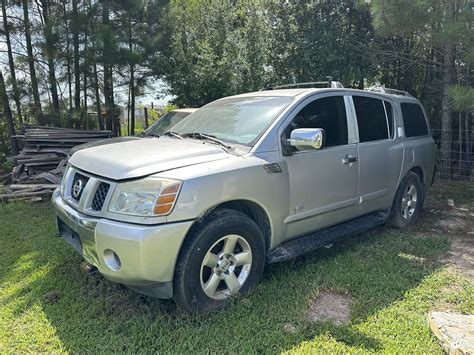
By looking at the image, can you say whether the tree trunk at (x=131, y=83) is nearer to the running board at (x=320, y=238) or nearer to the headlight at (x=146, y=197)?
the running board at (x=320, y=238)

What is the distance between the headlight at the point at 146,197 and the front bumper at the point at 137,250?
3.9 inches

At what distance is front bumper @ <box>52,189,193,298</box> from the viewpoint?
256cm

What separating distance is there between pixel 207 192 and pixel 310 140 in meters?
1.00

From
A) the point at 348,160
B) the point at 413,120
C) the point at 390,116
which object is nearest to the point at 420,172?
the point at 413,120

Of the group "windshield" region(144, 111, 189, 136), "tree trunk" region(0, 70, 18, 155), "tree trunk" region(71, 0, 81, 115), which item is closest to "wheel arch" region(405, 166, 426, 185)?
"windshield" region(144, 111, 189, 136)

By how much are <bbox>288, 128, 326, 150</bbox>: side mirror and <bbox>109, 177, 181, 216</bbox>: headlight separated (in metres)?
1.13

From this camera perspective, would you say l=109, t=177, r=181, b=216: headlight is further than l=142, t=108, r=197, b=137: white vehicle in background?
No

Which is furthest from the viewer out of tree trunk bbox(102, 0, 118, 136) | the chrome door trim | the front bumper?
tree trunk bbox(102, 0, 118, 136)

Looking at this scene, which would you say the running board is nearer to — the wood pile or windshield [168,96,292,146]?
windshield [168,96,292,146]

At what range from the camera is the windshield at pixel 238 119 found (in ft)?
11.3

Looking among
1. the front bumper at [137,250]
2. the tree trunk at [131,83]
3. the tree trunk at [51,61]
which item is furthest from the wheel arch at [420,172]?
the tree trunk at [51,61]

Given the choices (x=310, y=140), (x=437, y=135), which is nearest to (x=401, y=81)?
(x=437, y=135)

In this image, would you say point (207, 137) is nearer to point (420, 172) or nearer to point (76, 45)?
point (420, 172)

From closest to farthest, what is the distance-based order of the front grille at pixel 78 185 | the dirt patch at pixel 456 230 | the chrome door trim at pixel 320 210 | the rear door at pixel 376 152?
the front grille at pixel 78 185, the chrome door trim at pixel 320 210, the dirt patch at pixel 456 230, the rear door at pixel 376 152
